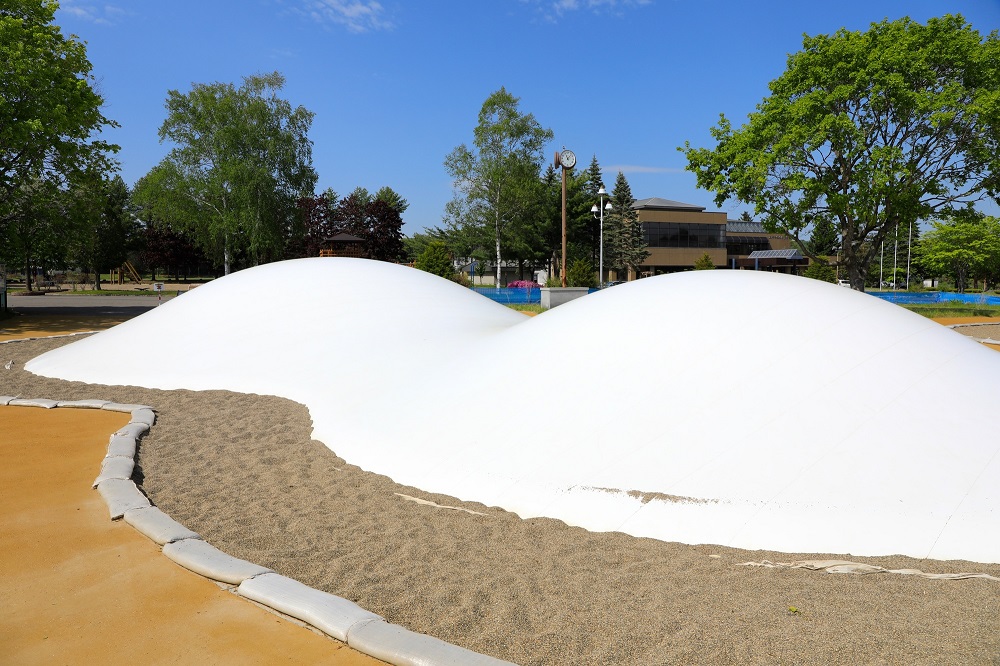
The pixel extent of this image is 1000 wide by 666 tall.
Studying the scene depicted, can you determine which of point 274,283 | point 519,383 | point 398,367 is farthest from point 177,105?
point 519,383

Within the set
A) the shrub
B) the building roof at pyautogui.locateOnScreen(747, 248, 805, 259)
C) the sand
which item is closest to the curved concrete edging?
the sand

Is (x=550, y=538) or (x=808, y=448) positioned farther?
(x=808, y=448)

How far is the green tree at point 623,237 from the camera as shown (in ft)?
173

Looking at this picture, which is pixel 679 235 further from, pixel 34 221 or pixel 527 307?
pixel 34 221

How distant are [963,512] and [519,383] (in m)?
3.84

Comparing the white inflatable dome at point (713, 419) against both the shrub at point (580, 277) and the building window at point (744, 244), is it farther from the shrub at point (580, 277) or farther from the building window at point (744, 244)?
the building window at point (744, 244)

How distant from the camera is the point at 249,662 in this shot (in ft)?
9.99

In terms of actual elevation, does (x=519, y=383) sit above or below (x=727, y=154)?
below

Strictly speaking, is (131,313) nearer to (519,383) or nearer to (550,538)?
(519,383)

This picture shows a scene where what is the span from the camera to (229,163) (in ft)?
118

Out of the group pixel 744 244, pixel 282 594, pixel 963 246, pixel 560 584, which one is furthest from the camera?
pixel 744 244

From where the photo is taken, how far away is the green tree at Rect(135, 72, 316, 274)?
36.4 m

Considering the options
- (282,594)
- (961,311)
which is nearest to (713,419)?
(282,594)

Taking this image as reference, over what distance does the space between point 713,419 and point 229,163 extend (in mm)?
36904
